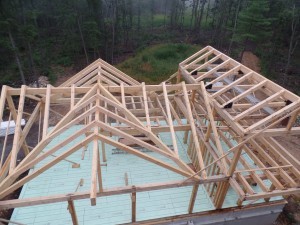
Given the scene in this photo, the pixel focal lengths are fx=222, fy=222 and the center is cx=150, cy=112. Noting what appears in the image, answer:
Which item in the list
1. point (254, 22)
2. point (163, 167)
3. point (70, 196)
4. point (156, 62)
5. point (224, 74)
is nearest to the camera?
point (70, 196)

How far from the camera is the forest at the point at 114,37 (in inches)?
701

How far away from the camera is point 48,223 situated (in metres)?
6.30

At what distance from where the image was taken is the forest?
701 inches

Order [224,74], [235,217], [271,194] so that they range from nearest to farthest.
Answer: [271,194] < [235,217] < [224,74]

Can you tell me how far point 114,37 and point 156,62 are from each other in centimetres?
612

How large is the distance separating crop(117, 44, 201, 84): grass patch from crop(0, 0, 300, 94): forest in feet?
2.33

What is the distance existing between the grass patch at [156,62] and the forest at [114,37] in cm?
71

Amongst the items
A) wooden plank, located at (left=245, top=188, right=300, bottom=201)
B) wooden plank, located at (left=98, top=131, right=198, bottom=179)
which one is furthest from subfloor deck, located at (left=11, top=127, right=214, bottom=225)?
wooden plank, located at (left=98, top=131, right=198, bottom=179)

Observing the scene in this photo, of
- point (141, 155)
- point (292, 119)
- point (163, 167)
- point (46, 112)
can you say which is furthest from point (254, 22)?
point (46, 112)

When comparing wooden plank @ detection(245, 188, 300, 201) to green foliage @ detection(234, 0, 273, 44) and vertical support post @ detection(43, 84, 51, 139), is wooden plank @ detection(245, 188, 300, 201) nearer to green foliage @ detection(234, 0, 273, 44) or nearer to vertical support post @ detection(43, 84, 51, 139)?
vertical support post @ detection(43, 84, 51, 139)

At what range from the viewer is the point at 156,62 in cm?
1978

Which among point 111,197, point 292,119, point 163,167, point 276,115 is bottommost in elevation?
point 111,197

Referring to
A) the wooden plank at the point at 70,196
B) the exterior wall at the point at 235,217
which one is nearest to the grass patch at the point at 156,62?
the exterior wall at the point at 235,217

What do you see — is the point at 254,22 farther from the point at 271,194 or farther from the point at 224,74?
the point at 271,194
